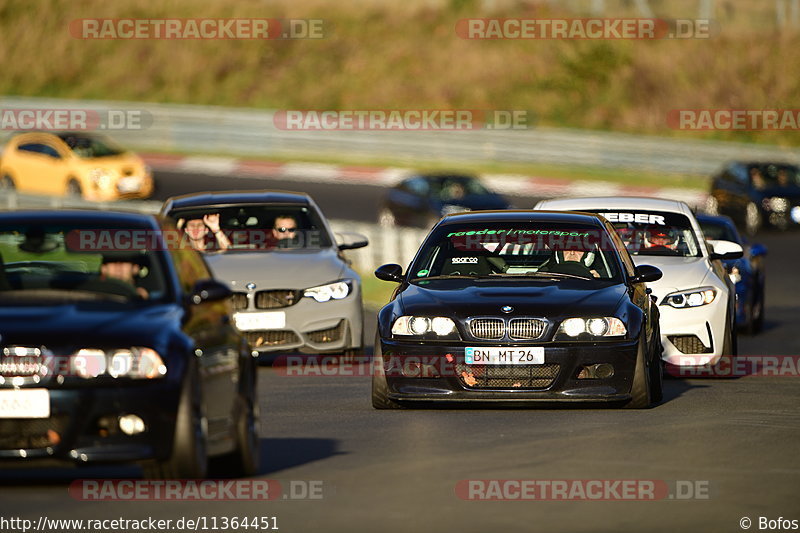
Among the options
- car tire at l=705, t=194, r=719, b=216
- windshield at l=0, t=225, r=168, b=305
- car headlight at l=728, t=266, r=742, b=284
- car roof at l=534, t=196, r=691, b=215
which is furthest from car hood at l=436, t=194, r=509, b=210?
windshield at l=0, t=225, r=168, b=305

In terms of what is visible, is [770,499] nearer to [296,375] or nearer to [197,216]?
[296,375]

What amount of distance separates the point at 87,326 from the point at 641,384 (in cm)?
482

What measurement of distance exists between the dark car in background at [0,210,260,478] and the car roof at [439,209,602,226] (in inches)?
161

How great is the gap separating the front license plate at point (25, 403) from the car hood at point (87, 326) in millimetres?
232

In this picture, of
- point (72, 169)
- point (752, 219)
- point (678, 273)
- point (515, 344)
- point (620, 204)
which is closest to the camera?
point (515, 344)

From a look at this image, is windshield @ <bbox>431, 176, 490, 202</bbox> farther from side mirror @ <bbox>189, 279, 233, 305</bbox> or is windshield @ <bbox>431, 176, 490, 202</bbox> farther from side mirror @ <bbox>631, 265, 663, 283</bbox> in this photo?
side mirror @ <bbox>189, 279, 233, 305</bbox>

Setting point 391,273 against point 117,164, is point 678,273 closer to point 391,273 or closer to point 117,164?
point 391,273

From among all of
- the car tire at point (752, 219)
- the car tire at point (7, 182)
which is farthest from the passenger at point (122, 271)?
the car tire at point (7, 182)

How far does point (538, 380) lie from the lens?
12188mm

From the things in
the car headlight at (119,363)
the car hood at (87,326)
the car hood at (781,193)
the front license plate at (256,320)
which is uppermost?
the car hood at (87,326)

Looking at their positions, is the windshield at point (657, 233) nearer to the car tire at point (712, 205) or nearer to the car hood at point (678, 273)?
the car hood at point (678, 273)

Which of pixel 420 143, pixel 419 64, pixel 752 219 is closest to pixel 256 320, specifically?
pixel 752 219

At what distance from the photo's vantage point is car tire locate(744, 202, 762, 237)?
1433 inches

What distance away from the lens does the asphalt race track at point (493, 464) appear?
8406 millimetres
